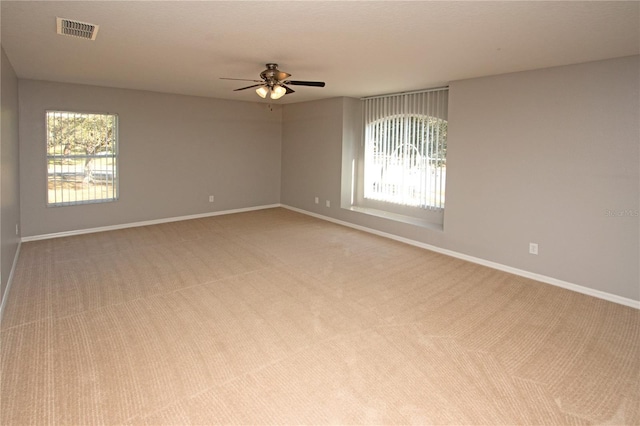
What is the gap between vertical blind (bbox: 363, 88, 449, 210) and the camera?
18.7 ft

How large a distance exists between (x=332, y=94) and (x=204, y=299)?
431 cm

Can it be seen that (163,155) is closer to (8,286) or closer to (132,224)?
(132,224)

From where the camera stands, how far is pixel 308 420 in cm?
208

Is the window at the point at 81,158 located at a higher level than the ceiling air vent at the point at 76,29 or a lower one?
lower

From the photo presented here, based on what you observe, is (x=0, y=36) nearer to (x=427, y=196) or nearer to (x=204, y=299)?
(x=204, y=299)

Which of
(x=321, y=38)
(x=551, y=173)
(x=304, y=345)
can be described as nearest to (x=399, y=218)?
(x=551, y=173)

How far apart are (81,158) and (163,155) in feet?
4.27

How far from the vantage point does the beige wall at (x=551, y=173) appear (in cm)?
370

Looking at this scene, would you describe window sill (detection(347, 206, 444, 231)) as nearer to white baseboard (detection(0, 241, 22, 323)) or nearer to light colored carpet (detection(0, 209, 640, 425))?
light colored carpet (detection(0, 209, 640, 425))

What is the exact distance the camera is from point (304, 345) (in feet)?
9.39

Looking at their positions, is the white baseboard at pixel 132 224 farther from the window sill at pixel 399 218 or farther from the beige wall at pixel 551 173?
the beige wall at pixel 551 173

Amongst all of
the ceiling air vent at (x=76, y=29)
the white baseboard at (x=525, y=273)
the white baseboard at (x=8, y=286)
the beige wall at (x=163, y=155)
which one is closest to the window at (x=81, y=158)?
the beige wall at (x=163, y=155)

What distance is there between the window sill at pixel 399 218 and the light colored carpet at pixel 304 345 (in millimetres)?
949

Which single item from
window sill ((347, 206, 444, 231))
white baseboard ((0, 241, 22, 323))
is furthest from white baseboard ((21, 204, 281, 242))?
window sill ((347, 206, 444, 231))
